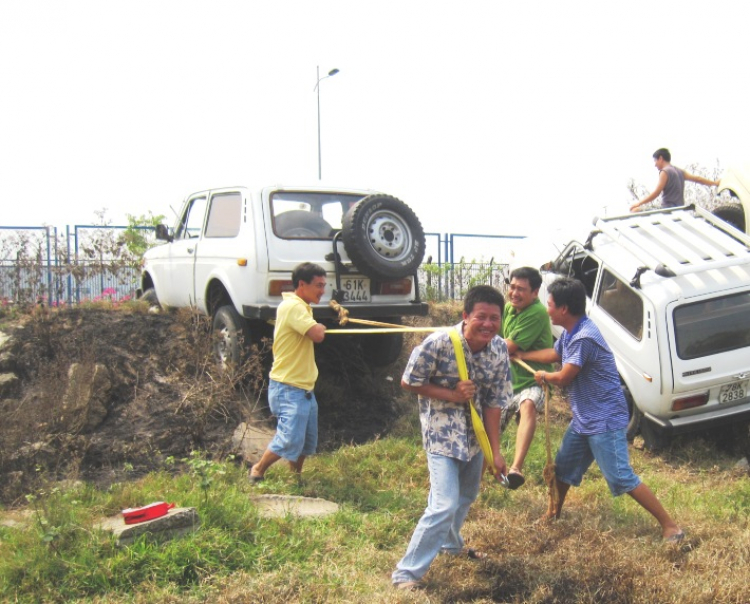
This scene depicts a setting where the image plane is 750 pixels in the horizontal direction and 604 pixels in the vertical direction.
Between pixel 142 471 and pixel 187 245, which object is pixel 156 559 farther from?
pixel 187 245

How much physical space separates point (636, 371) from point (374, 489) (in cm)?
285

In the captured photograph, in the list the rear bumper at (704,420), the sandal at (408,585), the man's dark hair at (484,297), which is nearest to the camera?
the sandal at (408,585)

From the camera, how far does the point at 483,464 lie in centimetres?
414

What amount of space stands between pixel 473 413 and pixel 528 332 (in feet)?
5.78

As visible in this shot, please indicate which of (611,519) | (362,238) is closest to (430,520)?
(611,519)

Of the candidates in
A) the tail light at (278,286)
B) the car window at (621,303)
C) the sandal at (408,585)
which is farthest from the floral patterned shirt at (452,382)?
the car window at (621,303)

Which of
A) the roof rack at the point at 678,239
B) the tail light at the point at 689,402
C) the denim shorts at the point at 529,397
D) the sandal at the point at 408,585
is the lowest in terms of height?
the sandal at the point at 408,585

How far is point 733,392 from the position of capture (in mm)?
6824

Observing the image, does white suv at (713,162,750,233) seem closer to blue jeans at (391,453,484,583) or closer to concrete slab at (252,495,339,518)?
concrete slab at (252,495,339,518)

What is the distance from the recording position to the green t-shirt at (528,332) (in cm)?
546

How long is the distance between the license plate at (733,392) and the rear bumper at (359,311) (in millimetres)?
2904

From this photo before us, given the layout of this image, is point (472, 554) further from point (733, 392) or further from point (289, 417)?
point (733, 392)

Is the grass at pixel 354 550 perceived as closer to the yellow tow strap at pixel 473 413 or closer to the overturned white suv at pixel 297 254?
the yellow tow strap at pixel 473 413

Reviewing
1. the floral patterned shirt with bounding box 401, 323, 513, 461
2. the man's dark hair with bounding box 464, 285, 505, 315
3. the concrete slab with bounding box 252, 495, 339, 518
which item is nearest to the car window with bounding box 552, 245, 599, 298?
the concrete slab with bounding box 252, 495, 339, 518
